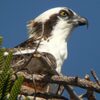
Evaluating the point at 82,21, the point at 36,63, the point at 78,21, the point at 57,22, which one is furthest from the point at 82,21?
the point at 36,63

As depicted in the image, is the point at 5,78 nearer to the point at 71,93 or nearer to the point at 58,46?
the point at 71,93

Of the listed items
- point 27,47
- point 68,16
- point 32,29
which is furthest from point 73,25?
point 27,47

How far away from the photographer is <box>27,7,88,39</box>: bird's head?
6.43 metres

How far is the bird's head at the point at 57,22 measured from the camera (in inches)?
253

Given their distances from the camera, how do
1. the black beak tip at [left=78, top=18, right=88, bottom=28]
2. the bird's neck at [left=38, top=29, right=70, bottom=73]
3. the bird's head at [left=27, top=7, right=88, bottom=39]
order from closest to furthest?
the bird's neck at [left=38, top=29, right=70, bottom=73]
the black beak tip at [left=78, top=18, right=88, bottom=28]
the bird's head at [left=27, top=7, right=88, bottom=39]

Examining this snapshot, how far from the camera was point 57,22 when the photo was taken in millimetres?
6617

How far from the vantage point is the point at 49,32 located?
20.8 ft

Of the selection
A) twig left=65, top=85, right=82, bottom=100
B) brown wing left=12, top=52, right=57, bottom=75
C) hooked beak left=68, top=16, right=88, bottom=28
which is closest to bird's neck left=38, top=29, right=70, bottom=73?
hooked beak left=68, top=16, right=88, bottom=28

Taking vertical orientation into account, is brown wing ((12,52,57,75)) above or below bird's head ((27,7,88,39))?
above

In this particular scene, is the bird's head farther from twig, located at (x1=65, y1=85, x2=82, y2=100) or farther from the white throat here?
twig, located at (x1=65, y1=85, x2=82, y2=100)

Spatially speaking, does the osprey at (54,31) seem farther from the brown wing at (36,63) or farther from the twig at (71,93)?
the twig at (71,93)

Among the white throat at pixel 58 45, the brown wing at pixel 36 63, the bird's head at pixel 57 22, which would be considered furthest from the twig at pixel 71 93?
the bird's head at pixel 57 22

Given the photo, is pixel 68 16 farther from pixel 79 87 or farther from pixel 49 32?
pixel 79 87

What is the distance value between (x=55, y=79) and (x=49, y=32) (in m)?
2.68
